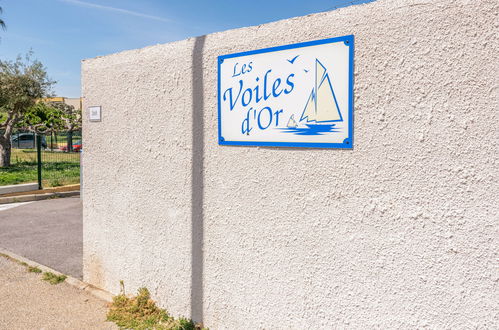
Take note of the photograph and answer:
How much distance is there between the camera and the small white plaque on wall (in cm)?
431

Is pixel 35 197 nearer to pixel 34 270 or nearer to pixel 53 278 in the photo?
pixel 34 270

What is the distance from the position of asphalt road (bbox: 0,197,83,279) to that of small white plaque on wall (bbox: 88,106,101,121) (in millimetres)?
2058

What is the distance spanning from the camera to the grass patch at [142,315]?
3.58 meters

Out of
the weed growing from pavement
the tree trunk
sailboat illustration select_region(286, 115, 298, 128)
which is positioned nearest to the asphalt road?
the weed growing from pavement

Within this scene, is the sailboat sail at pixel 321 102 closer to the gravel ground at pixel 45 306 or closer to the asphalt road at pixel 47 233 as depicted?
the gravel ground at pixel 45 306

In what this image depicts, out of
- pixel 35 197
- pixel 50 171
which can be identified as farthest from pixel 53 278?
pixel 50 171

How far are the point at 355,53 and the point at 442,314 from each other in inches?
62.3

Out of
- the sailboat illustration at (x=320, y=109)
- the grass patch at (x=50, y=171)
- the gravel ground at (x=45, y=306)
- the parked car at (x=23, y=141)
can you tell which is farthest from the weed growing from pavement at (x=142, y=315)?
the parked car at (x=23, y=141)

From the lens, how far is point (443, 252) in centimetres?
228

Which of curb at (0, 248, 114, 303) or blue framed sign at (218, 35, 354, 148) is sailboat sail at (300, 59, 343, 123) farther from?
curb at (0, 248, 114, 303)

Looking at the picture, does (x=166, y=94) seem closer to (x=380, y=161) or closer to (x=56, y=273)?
(x=380, y=161)

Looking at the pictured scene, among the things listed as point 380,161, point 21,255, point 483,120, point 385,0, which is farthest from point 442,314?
point 21,255

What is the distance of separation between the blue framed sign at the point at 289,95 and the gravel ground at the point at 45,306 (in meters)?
2.22

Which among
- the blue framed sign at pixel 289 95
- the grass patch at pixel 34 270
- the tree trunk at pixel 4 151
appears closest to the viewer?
the blue framed sign at pixel 289 95
